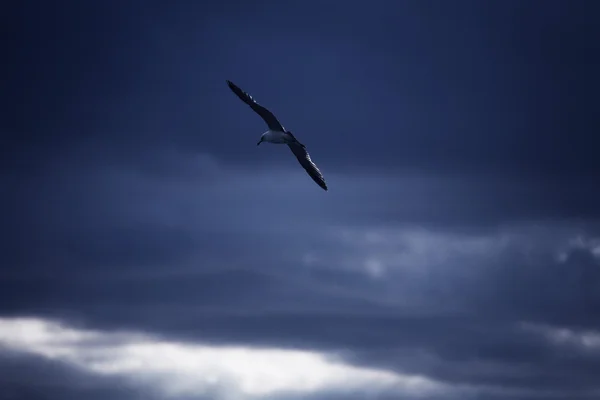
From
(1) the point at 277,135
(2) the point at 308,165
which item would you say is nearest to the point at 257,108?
(1) the point at 277,135

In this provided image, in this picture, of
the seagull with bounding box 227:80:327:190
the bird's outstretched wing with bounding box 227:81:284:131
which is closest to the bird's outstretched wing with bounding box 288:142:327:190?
the seagull with bounding box 227:80:327:190

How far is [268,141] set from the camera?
331 ft

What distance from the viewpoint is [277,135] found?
100125 mm

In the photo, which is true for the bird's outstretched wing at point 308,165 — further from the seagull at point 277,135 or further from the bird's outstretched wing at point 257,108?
the bird's outstretched wing at point 257,108

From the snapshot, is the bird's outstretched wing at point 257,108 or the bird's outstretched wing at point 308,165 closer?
the bird's outstretched wing at point 257,108

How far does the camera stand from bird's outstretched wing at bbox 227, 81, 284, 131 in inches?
3853

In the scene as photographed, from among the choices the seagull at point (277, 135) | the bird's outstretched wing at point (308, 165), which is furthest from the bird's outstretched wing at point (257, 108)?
the bird's outstretched wing at point (308, 165)

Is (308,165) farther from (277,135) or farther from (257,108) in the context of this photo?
(257,108)

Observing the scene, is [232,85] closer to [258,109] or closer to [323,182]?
[258,109]

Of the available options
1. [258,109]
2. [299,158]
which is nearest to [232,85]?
[258,109]

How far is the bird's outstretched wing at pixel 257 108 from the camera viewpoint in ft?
321

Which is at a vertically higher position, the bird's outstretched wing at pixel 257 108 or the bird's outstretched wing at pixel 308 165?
the bird's outstretched wing at pixel 257 108

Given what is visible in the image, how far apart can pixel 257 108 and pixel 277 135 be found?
113 inches

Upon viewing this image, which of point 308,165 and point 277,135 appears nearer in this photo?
point 277,135
